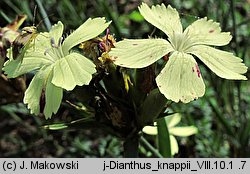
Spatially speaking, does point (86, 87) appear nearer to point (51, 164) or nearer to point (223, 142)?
point (51, 164)

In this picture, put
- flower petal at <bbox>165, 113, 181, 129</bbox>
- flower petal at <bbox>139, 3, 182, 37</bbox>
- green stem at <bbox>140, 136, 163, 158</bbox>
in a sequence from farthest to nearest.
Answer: flower petal at <bbox>165, 113, 181, 129</bbox>, green stem at <bbox>140, 136, 163, 158</bbox>, flower petal at <bbox>139, 3, 182, 37</bbox>

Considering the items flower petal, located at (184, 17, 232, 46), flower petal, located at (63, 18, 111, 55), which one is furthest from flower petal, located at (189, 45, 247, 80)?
flower petal, located at (63, 18, 111, 55)

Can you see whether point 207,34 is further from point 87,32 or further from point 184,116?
point 184,116

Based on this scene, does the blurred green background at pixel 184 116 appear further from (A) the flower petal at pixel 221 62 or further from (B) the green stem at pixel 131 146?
(A) the flower petal at pixel 221 62

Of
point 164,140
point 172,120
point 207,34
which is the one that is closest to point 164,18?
point 207,34

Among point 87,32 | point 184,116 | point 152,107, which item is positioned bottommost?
point 184,116

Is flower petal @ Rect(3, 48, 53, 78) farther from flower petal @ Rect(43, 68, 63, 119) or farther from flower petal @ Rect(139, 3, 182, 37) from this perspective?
flower petal @ Rect(139, 3, 182, 37)
